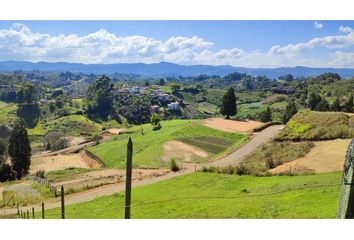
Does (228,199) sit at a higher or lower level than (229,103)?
lower

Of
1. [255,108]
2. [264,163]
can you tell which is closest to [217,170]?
[264,163]

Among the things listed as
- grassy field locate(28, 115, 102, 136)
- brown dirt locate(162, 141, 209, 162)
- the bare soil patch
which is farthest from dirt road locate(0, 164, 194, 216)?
grassy field locate(28, 115, 102, 136)

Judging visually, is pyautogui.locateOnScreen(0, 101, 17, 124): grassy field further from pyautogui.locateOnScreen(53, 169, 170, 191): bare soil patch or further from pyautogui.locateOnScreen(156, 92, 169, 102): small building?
pyautogui.locateOnScreen(53, 169, 170, 191): bare soil patch

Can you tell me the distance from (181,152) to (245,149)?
7719 millimetres

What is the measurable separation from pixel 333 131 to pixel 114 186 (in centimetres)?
2137

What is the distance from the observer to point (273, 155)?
125 ft

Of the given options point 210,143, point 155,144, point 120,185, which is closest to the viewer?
point 120,185

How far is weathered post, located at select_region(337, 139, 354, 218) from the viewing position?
7051mm

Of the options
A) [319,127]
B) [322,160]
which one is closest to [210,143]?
[319,127]

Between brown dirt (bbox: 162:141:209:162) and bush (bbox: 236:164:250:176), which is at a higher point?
bush (bbox: 236:164:250:176)

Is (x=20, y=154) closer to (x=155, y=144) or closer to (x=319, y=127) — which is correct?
(x=155, y=144)

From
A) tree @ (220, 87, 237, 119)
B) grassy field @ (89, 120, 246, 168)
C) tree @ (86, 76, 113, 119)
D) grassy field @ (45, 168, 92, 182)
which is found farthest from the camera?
tree @ (86, 76, 113, 119)

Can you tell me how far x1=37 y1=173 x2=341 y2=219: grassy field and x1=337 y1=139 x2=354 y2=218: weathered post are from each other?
6.89 m

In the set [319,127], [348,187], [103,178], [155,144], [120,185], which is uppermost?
[348,187]
